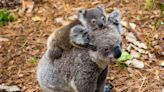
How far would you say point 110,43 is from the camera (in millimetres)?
4121

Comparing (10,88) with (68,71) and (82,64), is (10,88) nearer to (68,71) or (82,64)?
(68,71)

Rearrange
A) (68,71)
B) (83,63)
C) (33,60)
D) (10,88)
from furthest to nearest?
(33,60) < (10,88) < (68,71) < (83,63)

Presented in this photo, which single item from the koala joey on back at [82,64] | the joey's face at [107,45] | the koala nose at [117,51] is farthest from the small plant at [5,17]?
the koala nose at [117,51]

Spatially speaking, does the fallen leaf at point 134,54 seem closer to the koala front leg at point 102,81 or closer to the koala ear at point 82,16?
the koala front leg at point 102,81

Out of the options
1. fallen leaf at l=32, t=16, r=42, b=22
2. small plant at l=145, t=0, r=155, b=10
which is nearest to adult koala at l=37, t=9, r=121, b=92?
fallen leaf at l=32, t=16, r=42, b=22

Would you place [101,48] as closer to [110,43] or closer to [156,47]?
[110,43]

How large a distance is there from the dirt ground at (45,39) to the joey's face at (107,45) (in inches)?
46.1

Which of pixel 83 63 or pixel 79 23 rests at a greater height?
pixel 79 23

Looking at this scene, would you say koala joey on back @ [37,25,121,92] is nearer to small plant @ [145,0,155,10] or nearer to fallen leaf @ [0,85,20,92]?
fallen leaf @ [0,85,20,92]

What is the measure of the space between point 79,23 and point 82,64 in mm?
385

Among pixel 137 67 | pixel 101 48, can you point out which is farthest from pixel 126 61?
pixel 101 48

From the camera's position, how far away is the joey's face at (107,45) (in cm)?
410

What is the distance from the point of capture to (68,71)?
15.2 feet

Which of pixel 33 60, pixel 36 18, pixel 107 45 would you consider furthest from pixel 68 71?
pixel 36 18
